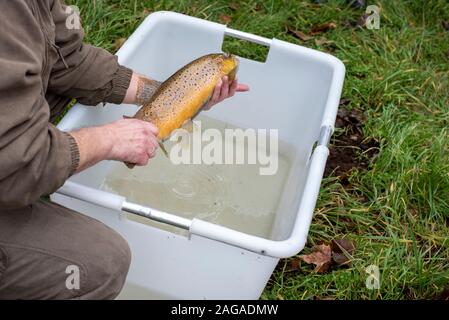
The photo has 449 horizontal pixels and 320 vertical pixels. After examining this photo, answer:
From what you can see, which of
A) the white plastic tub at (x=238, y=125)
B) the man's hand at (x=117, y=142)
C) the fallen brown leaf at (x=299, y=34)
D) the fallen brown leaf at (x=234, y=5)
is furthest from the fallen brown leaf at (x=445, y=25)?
the man's hand at (x=117, y=142)

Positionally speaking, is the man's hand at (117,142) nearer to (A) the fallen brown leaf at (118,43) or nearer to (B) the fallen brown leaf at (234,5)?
(A) the fallen brown leaf at (118,43)

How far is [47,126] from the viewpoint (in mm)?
1165

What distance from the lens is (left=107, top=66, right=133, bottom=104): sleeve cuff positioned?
5.32 ft

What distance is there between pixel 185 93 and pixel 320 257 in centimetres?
65

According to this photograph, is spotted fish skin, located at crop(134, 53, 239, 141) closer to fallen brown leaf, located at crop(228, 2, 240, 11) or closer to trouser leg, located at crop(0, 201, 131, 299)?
trouser leg, located at crop(0, 201, 131, 299)

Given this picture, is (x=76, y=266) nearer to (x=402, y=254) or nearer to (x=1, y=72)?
(x=1, y=72)

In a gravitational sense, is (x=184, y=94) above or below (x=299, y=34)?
above

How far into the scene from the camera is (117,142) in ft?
4.35

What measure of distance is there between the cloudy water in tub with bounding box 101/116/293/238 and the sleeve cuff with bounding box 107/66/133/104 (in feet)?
1.12

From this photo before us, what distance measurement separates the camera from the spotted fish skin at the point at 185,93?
156 centimetres

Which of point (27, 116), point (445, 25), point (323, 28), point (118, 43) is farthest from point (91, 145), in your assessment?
point (445, 25)

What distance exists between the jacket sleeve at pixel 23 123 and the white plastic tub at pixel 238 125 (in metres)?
0.13

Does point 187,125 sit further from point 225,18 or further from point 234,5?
point 234,5

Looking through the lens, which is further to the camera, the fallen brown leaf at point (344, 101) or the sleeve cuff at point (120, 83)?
the fallen brown leaf at point (344, 101)
